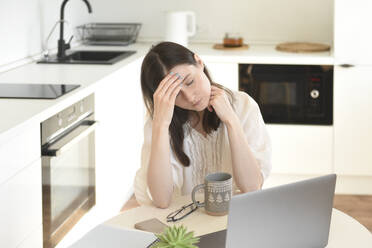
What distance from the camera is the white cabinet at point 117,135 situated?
3.45 meters

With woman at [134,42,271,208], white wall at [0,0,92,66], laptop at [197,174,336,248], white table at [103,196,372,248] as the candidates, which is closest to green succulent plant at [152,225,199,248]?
laptop at [197,174,336,248]

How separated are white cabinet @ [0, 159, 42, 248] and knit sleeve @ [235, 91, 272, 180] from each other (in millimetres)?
815

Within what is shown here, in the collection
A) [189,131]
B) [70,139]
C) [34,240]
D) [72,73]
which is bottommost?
[34,240]

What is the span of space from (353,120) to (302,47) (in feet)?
1.99

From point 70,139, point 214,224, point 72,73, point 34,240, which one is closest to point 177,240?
point 214,224

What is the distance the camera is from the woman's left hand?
2057 mm

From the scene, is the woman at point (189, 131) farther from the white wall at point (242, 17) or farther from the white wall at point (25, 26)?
the white wall at point (242, 17)

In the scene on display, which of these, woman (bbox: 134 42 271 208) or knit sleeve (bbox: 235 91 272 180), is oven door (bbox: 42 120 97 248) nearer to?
woman (bbox: 134 42 271 208)

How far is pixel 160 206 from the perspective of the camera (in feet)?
6.11

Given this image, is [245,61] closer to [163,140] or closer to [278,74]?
[278,74]

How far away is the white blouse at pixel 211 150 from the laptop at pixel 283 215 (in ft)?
2.14

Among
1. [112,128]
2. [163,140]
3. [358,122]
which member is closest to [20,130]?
[163,140]

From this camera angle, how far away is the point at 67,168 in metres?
3.01

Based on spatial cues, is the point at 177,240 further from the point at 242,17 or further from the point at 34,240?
the point at 242,17
